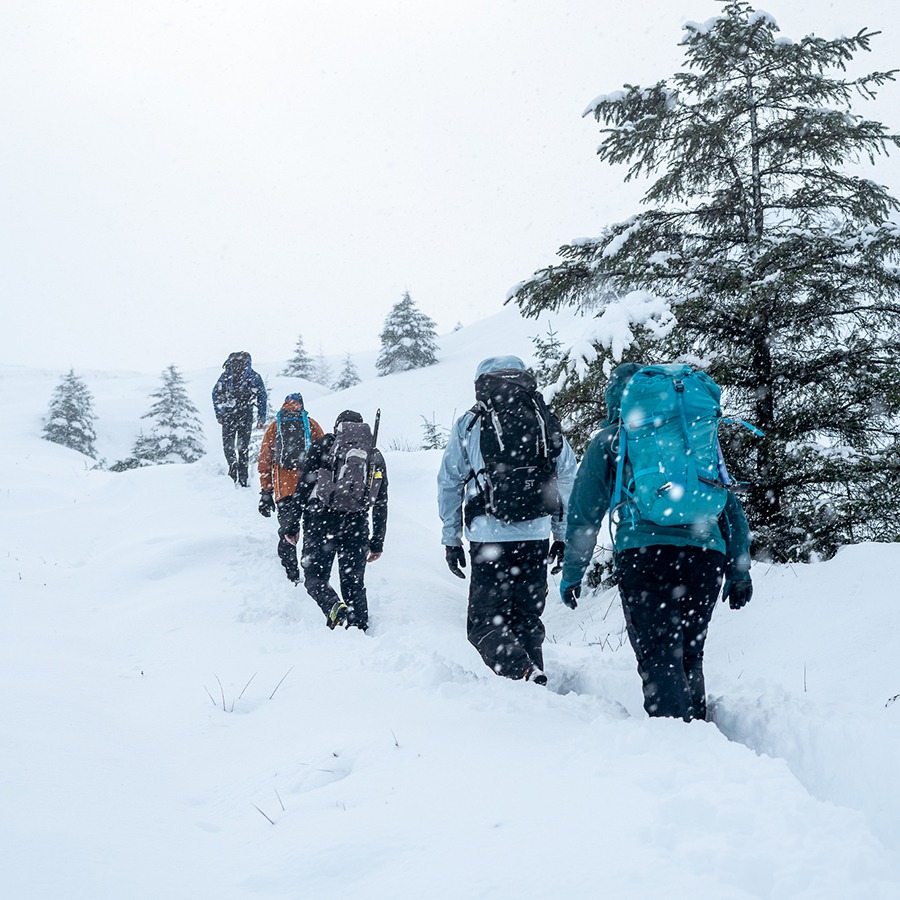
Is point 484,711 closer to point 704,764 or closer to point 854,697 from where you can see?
point 704,764

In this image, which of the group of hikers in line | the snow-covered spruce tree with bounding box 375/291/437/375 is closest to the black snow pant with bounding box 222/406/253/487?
the group of hikers in line

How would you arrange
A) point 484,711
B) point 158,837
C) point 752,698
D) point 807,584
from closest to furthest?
point 158,837, point 484,711, point 752,698, point 807,584

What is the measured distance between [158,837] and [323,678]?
6.08 feet

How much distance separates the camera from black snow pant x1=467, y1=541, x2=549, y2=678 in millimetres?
4098

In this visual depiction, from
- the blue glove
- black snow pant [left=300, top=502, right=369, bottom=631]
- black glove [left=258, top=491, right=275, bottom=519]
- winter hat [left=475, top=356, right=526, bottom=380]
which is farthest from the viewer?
black glove [left=258, top=491, right=275, bottom=519]

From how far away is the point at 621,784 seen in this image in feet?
8.03

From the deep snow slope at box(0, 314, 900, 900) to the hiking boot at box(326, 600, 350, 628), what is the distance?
0.19m

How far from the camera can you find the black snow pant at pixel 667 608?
320cm

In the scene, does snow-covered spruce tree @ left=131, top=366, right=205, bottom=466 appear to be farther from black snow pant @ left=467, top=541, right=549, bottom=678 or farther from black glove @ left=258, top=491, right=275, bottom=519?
black snow pant @ left=467, top=541, right=549, bottom=678

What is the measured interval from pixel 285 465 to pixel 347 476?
1600mm

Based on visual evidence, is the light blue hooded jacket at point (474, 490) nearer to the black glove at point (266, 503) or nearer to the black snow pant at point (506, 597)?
the black snow pant at point (506, 597)

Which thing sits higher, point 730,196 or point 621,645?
point 730,196

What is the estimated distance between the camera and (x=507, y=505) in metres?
4.07

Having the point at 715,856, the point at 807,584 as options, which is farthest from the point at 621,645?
the point at 715,856
